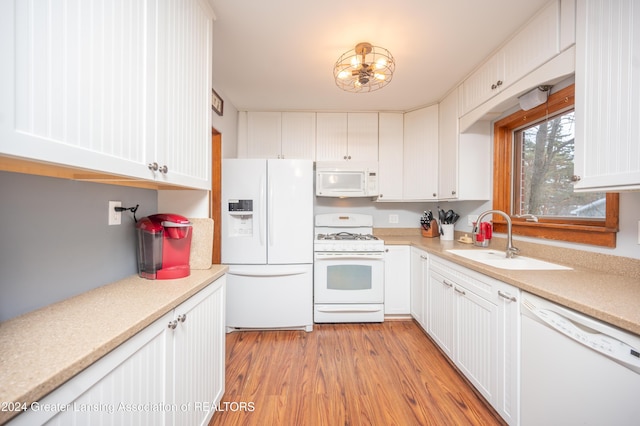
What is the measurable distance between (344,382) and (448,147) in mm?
2300

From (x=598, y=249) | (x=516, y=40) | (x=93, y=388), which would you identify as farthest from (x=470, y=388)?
(x=516, y=40)

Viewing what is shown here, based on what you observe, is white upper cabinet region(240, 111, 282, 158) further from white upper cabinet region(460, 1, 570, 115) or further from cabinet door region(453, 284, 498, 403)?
cabinet door region(453, 284, 498, 403)

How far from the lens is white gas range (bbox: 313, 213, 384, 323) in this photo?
243 centimetres

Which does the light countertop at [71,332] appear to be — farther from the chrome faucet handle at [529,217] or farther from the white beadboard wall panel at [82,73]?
the chrome faucet handle at [529,217]

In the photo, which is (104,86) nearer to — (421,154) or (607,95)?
(607,95)

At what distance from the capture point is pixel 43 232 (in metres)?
0.84

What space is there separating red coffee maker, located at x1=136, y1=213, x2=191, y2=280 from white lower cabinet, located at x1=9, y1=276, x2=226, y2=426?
215 millimetres

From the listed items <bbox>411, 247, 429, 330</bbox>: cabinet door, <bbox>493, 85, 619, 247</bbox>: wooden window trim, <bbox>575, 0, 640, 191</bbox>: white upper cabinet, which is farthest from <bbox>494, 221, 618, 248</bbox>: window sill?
<bbox>411, 247, 429, 330</bbox>: cabinet door

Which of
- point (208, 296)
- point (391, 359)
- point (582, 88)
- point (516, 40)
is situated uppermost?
point (516, 40)

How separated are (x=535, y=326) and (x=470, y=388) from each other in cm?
81

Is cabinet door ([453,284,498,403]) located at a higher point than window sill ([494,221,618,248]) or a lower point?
lower

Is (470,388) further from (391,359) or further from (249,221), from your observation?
(249,221)

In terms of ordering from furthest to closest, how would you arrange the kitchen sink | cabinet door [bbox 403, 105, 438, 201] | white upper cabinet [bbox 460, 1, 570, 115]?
cabinet door [bbox 403, 105, 438, 201] → the kitchen sink → white upper cabinet [bbox 460, 1, 570, 115]

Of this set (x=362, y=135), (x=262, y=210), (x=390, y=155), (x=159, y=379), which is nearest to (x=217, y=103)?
(x=262, y=210)
